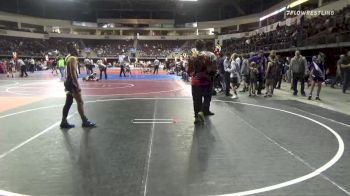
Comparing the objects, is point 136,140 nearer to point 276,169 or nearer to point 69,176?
point 69,176

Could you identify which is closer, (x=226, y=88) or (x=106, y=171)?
(x=106, y=171)

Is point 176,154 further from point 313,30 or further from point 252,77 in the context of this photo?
point 313,30

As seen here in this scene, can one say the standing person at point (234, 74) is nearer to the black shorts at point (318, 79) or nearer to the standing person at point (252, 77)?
the standing person at point (252, 77)

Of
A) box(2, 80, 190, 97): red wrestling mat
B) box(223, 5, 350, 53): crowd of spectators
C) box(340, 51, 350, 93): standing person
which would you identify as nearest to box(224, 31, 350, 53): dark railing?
box(223, 5, 350, 53): crowd of spectators

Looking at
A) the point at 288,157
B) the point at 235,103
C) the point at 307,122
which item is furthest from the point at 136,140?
the point at 235,103

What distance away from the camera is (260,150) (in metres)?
6.21

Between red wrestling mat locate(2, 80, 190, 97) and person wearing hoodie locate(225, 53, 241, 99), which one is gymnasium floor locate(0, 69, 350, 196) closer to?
person wearing hoodie locate(225, 53, 241, 99)

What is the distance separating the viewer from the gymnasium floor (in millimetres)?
4441

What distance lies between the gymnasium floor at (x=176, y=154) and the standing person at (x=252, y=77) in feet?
15.7

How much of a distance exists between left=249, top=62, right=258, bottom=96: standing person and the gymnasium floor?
15.7 feet

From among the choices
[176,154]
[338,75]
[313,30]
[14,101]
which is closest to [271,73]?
[338,75]

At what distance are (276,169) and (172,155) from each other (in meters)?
1.56

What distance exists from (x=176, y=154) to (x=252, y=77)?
32.2 feet

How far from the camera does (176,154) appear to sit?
5.91 m
